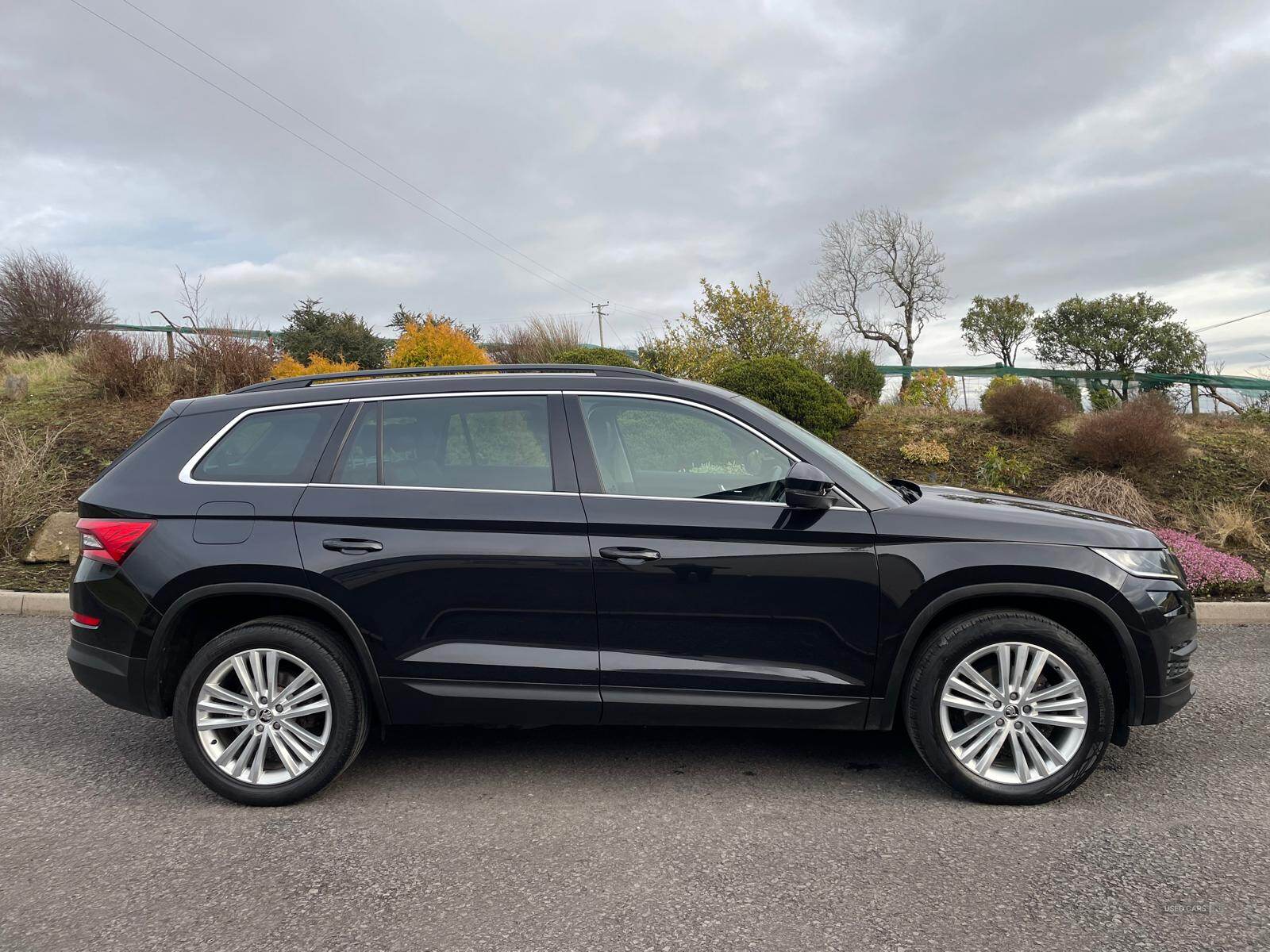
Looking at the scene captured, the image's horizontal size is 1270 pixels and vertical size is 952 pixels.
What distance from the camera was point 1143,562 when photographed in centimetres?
360

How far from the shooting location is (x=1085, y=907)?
280cm

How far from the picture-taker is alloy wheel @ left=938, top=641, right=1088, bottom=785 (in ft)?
11.5

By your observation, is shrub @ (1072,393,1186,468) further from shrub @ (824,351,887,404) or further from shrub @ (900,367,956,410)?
shrub @ (824,351,887,404)

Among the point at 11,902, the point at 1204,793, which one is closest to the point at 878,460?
the point at 1204,793

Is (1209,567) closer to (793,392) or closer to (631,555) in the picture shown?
(793,392)

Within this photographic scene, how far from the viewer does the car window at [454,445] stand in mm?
3758

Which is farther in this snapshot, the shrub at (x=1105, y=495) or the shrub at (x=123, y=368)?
the shrub at (x=123, y=368)

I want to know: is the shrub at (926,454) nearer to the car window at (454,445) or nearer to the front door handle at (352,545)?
the car window at (454,445)

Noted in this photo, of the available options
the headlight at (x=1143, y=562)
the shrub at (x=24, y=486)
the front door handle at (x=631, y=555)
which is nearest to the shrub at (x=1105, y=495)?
the headlight at (x=1143, y=562)

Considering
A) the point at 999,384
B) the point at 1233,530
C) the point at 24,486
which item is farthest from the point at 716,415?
the point at 999,384

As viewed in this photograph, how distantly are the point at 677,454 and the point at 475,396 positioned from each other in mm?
958

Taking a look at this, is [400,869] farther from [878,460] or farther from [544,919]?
[878,460]

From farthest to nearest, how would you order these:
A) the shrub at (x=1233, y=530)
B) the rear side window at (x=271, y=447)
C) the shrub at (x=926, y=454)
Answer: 1. the shrub at (x=926, y=454)
2. the shrub at (x=1233, y=530)
3. the rear side window at (x=271, y=447)

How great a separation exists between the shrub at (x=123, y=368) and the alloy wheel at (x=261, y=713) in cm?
1097
